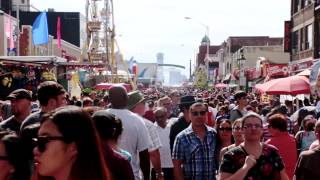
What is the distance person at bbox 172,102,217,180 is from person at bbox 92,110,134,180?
2.26m

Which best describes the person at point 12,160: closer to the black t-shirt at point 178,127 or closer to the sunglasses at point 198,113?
the sunglasses at point 198,113

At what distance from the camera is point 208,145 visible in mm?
7785

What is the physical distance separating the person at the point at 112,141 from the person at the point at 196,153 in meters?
2.26

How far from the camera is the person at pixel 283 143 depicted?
823 cm

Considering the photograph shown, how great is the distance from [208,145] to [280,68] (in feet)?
97.5

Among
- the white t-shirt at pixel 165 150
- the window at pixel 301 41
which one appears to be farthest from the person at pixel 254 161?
the window at pixel 301 41

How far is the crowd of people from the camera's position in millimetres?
3309

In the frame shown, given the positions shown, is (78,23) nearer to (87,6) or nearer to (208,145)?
(87,6)

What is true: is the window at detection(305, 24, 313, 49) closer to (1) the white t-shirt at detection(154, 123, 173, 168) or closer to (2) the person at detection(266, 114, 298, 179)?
(1) the white t-shirt at detection(154, 123, 173, 168)

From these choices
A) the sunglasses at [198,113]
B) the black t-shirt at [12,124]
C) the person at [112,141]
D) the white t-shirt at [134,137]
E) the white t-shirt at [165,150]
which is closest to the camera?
the person at [112,141]

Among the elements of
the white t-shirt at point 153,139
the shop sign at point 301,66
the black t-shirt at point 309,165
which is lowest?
the black t-shirt at point 309,165

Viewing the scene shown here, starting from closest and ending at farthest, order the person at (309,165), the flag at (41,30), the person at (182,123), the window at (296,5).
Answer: the person at (309,165) < the person at (182,123) < the flag at (41,30) < the window at (296,5)

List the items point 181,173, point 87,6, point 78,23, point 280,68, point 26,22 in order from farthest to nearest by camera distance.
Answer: point 78,23 < point 26,22 < point 87,6 < point 280,68 < point 181,173

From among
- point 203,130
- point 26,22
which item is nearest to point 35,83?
point 203,130
